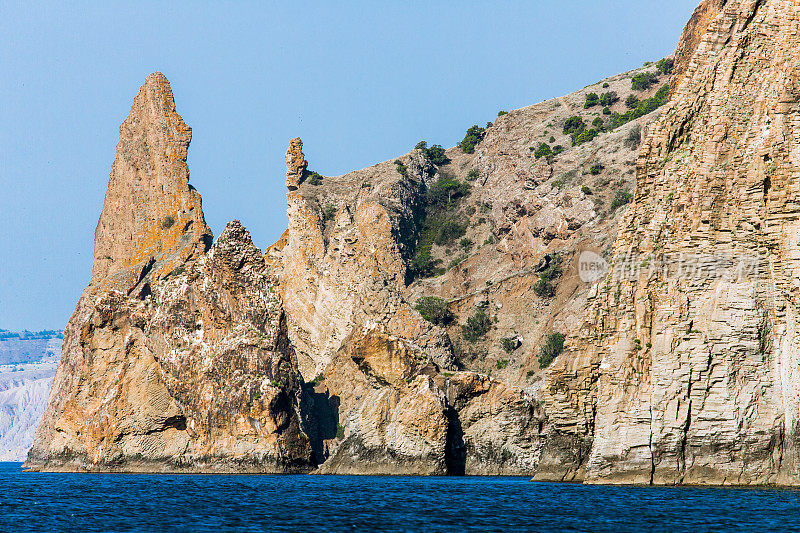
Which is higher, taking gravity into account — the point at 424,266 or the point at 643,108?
the point at 643,108

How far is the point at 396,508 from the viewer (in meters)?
44.7

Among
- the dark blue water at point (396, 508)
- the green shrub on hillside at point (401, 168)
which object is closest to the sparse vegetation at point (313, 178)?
the green shrub on hillside at point (401, 168)

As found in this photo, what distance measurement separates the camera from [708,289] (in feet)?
160

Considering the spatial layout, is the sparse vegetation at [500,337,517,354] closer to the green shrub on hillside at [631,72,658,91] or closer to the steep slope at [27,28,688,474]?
the steep slope at [27,28,688,474]

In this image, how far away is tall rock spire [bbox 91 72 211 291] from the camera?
117 meters

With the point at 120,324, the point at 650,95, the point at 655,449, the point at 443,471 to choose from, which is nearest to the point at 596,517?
the point at 655,449

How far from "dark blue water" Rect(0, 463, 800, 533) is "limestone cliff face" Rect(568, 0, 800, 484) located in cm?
248

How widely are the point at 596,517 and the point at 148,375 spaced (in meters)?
54.9

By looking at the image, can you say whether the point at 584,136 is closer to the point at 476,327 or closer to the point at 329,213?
the point at 329,213

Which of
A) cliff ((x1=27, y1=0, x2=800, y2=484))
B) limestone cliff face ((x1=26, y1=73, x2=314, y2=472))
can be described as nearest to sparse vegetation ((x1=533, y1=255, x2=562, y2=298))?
cliff ((x1=27, y1=0, x2=800, y2=484))

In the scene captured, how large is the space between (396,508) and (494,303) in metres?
63.9

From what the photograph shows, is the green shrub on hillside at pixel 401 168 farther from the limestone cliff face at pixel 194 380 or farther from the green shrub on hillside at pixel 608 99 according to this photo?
the limestone cliff face at pixel 194 380

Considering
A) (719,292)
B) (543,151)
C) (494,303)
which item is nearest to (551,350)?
(494,303)

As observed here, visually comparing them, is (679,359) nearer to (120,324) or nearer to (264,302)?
(264,302)
